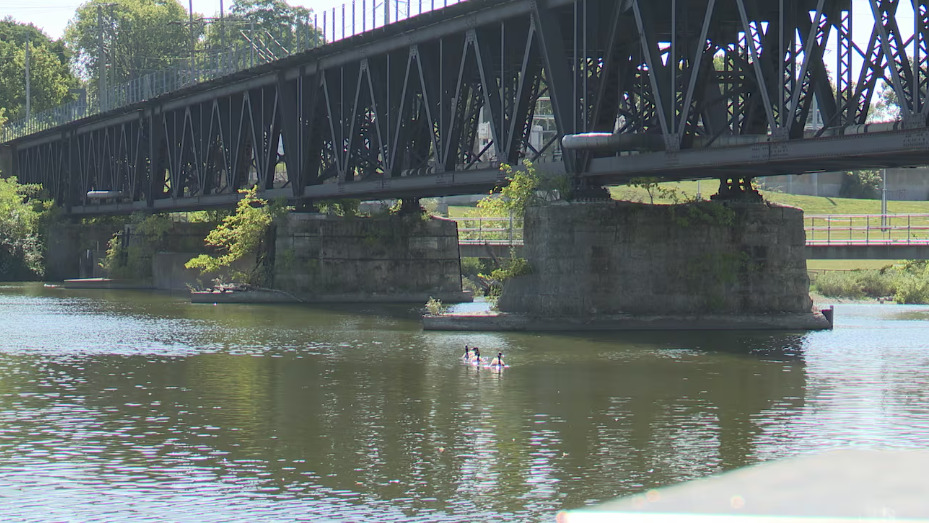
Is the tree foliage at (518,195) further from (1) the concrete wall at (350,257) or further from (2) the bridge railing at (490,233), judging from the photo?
(2) the bridge railing at (490,233)

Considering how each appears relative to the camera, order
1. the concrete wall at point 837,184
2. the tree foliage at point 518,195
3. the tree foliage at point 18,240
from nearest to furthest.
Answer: the tree foliage at point 518,195 → the tree foliage at point 18,240 → the concrete wall at point 837,184

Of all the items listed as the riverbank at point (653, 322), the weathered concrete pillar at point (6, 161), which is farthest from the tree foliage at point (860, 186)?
the riverbank at point (653, 322)

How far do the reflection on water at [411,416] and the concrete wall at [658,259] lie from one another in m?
1.71

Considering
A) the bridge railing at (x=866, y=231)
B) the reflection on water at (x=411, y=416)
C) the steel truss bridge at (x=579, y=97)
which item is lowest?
the reflection on water at (x=411, y=416)

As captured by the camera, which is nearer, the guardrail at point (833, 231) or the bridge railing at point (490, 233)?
the guardrail at point (833, 231)

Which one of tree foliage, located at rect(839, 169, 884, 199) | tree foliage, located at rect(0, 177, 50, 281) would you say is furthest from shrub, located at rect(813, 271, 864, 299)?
tree foliage, located at rect(0, 177, 50, 281)

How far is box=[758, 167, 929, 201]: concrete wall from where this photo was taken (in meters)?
146

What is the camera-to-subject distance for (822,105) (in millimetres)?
42688

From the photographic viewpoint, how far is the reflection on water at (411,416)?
21.5 meters

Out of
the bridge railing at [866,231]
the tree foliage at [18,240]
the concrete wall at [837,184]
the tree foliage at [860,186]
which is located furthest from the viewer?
the tree foliage at [860,186]

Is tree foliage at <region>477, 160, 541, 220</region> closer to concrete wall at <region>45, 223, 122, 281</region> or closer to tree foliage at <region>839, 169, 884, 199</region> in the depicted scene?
concrete wall at <region>45, 223, 122, 281</region>

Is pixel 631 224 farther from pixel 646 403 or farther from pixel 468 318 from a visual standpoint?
pixel 646 403

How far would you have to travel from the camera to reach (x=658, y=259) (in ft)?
164

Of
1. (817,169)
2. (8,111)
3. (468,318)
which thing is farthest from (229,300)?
(8,111)
